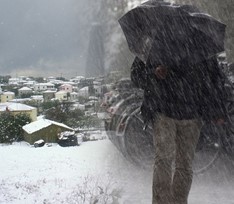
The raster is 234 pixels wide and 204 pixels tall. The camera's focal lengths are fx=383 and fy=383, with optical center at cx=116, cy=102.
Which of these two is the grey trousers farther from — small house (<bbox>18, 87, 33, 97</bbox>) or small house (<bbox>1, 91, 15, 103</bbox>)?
small house (<bbox>1, 91, 15, 103</bbox>)

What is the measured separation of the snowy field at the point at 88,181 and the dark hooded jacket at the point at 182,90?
4.71ft

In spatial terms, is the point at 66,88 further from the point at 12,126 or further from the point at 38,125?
the point at 12,126

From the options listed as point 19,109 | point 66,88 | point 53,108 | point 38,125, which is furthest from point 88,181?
point 19,109

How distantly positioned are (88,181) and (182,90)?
249cm

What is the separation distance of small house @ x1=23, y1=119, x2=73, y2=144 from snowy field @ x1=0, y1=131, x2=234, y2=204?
0.88m

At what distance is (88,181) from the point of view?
528cm

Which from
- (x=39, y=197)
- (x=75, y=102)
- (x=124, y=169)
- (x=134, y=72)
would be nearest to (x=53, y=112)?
(x=75, y=102)

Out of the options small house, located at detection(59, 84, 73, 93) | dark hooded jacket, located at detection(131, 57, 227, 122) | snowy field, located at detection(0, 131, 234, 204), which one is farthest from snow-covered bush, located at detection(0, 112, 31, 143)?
dark hooded jacket, located at detection(131, 57, 227, 122)

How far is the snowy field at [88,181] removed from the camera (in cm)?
446

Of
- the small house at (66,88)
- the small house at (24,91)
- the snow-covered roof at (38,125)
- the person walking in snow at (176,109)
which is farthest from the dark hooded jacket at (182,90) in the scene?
the snow-covered roof at (38,125)

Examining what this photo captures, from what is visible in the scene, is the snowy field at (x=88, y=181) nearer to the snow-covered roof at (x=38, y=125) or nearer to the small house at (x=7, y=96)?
the snow-covered roof at (x=38, y=125)

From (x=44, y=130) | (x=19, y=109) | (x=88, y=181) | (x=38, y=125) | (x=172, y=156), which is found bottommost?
(x=88, y=181)

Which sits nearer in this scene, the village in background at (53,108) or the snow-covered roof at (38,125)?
the village in background at (53,108)

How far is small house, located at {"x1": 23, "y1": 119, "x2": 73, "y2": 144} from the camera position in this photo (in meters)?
8.40
